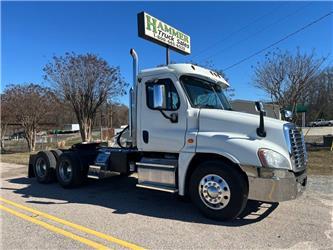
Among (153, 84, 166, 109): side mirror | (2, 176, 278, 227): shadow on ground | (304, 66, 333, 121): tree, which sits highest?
(304, 66, 333, 121): tree

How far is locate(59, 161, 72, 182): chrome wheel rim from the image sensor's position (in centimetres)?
864

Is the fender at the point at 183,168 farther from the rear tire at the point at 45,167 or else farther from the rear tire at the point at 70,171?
the rear tire at the point at 45,167

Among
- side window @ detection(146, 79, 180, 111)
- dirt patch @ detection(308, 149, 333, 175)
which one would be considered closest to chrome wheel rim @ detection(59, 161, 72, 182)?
side window @ detection(146, 79, 180, 111)

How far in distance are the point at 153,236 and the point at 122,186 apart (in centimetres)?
406

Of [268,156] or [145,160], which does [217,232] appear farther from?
[145,160]

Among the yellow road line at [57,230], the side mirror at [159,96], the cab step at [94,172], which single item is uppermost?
the side mirror at [159,96]

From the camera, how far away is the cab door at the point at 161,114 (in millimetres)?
6223

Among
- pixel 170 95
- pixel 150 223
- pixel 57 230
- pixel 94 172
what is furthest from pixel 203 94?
pixel 57 230

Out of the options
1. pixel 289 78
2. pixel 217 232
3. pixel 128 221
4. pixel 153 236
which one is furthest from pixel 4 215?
pixel 289 78

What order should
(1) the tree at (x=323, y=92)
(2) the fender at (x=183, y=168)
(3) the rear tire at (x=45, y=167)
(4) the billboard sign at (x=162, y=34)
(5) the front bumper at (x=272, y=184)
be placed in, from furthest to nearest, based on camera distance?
(1) the tree at (x=323, y=92) < (3) the rear tire at (x=45, y=167) < (4) the billboard sign at (x=162, y=34) < (2) the fender at (x=183, y=168) < (5) the front bumper at (x=272, y=184)

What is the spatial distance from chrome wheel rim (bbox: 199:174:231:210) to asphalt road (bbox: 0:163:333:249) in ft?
1.00

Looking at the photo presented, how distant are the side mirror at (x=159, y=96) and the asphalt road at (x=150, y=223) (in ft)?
6.71

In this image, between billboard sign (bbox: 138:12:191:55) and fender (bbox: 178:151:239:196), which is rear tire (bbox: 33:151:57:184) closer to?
billboard sign (bbox: 138:12:191:55)

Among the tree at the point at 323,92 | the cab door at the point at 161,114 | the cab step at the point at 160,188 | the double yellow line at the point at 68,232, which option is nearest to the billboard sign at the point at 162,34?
the cab door at the point at 161,114
